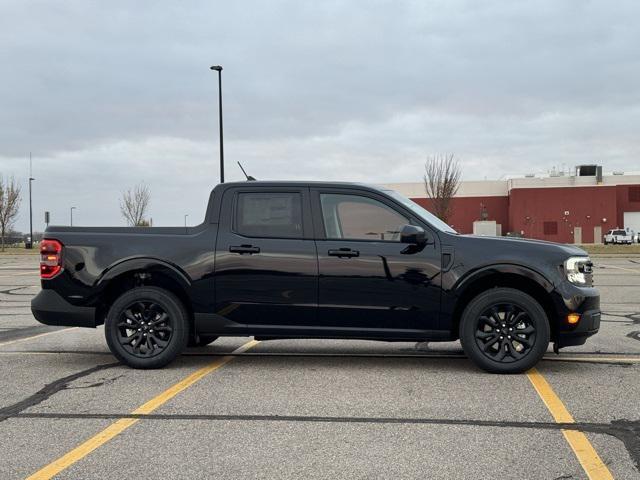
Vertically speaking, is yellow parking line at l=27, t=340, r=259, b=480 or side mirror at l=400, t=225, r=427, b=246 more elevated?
side mirror at l=400, t=225, r=427, b=246

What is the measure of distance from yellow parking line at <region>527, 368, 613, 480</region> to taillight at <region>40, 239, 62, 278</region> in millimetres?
4757

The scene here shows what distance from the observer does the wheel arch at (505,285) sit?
6.20 m

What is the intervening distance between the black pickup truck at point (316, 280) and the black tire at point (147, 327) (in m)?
0.01

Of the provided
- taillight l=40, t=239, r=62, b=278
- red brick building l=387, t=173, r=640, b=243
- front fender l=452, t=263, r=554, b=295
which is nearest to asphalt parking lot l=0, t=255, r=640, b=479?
front fender l=452, t=263, r=554, b=295

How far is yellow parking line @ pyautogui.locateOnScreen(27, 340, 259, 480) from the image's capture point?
379 centimetres

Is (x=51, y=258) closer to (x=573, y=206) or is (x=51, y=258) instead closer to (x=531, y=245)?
(x=531, y=245)

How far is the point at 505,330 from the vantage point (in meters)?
6.25

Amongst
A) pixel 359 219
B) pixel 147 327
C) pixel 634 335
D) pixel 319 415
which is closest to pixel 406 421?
pixel 319 415

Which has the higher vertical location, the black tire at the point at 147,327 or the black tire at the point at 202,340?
the black tire at the point at 147,327

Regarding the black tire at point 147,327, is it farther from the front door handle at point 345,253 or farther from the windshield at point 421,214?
the windshield at point 421,214

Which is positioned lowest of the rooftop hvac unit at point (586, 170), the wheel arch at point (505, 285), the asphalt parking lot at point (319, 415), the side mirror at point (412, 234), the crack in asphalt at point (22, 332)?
the crack in asphalt at point (22, 332)

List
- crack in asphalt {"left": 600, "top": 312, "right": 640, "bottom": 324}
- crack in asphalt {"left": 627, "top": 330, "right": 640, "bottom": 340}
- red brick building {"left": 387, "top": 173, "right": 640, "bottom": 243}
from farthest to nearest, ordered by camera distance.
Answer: red brick building {"left": 387, "top": 173, "right": 640, "bottom": 243} → crack in asphalt {"left": 600, "top": 312, "right": 640, "bottom": 324} → crack in asphalt {"left": 627, "top": 330, "right": 640, "bottom": 340}

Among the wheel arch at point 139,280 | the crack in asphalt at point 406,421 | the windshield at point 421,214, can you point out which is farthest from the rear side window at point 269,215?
the crack in asphalt at point 406,421

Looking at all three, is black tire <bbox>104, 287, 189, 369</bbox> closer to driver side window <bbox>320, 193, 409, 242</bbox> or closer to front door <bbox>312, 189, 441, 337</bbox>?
front door <bbox>312, 189, 441, 337</bbox>
